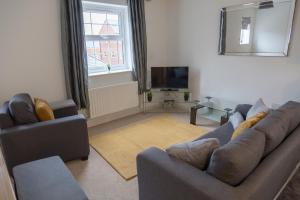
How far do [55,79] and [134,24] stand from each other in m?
1.70

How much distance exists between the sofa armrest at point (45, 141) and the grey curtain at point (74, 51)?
0.93m

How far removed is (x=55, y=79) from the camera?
3203mm

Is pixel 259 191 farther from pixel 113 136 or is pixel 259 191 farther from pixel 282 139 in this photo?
pixel 113 136

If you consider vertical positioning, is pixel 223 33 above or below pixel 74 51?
above

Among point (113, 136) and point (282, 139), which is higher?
point (282, 139)

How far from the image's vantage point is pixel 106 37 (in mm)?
3740

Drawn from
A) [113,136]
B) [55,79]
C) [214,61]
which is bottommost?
[113,136]

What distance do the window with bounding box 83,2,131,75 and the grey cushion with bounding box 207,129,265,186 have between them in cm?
292

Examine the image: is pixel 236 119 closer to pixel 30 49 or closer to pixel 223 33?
pixel 223 33

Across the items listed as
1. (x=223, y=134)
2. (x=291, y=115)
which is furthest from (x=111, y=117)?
(x=291, y=115)

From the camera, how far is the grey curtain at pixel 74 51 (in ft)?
10.0

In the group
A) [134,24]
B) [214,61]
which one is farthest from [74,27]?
[214,61]

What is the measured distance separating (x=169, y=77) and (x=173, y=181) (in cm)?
297

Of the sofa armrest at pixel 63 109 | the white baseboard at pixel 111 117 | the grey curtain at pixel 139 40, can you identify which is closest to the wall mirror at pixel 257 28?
the grey curtain at pixel 139 40
